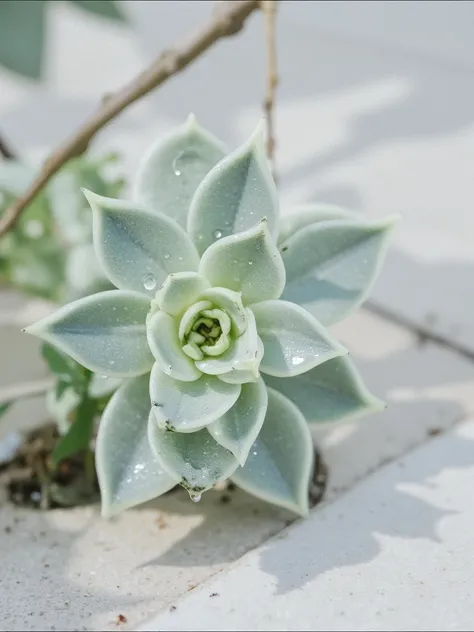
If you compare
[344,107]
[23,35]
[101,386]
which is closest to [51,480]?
[101,386]

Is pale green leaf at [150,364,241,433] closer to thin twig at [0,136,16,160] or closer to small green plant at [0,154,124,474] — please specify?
small green plant at [0,154,124,474]

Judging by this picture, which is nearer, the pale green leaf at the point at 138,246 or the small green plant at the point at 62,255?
the pale green leaf at the point at 138,246

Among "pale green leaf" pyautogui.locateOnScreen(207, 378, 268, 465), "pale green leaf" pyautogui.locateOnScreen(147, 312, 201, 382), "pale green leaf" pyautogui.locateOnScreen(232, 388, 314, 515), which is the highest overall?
"pale green leaf" pyautogui.locateOnScreen(147, 312, 201, 382)

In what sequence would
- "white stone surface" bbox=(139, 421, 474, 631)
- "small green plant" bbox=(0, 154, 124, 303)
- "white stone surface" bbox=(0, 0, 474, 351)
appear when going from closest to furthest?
"white stone surface" bbox=(139, 421, 474, 631)
"small green plant" bbox=(0, 154, 124, 303)
"white stone surface" bbox=(0, 0, 474, 351)

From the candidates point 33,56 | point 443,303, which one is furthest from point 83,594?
point 443,303

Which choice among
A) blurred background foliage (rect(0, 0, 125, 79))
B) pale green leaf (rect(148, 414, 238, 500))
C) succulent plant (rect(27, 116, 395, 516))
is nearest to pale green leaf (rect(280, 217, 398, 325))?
succulent plant (rect(27, 116, 395, 516))

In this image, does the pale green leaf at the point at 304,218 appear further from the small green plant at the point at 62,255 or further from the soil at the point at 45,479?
the soil at the point at 45,479

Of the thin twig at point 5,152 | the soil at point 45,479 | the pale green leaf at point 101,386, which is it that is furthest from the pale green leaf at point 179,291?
the thin twig at point 5,152
